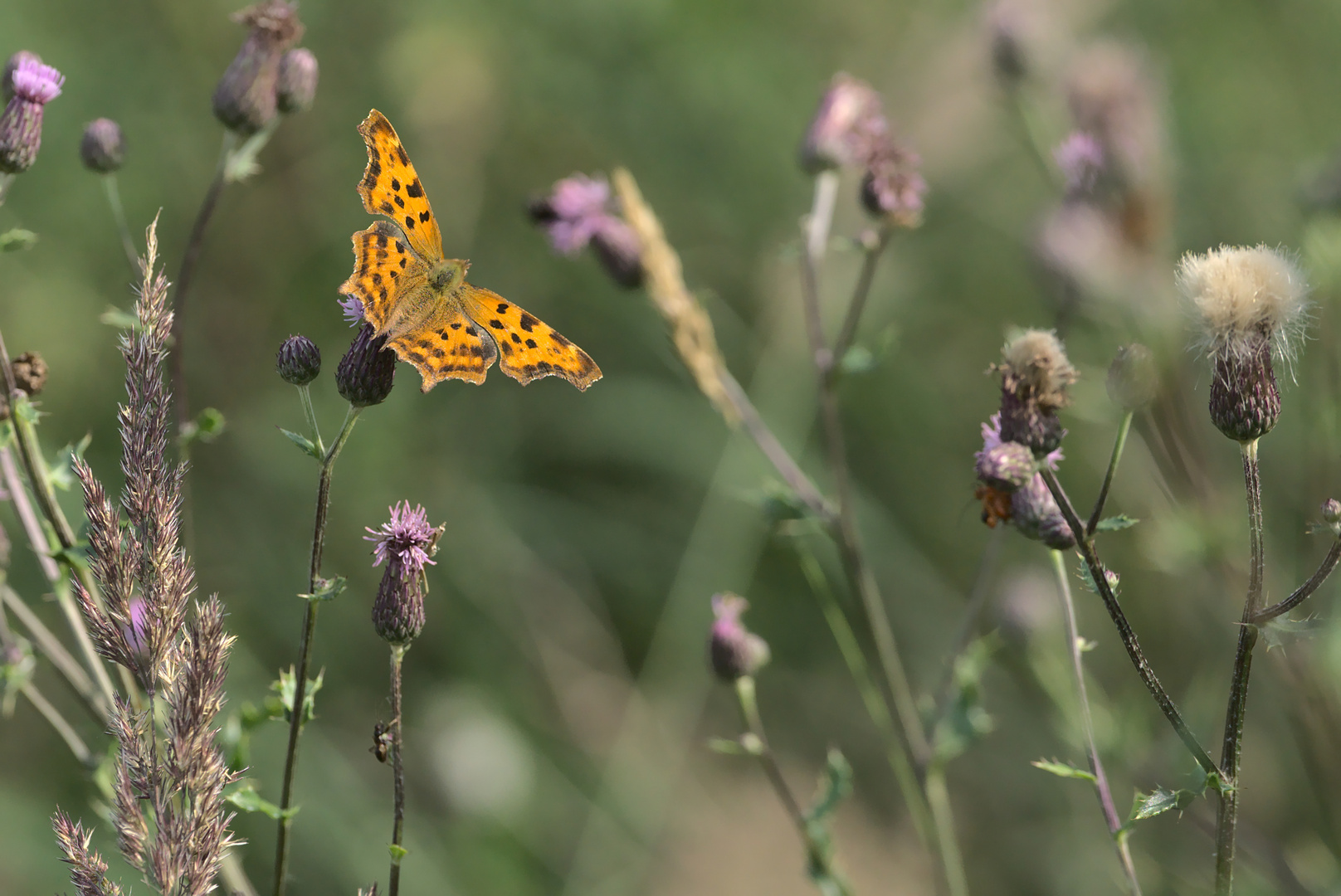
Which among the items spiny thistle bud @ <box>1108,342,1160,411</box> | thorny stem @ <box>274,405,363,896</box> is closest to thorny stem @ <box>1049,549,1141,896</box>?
spiny thistle bud @ <box>1108,342,1160,411</box>

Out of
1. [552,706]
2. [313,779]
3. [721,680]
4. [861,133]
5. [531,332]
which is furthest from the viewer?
[552,706]

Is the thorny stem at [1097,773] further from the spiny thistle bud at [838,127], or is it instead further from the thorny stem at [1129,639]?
the spiny thistle bud at [838,127]

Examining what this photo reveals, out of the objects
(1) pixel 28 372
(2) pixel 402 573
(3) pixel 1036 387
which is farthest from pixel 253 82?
(3) pixel 1036 387

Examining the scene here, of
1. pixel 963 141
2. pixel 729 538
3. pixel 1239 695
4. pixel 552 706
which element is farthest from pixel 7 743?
pixel 963 141

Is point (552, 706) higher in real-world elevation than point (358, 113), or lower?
lower

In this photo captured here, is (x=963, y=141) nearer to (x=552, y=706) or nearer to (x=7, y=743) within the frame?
(x=552, y=706)

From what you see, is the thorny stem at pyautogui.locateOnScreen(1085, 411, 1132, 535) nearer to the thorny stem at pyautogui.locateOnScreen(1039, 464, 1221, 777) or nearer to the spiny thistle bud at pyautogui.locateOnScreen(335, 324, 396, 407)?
the thorny stem at pyautogui.locateOnScreen(1039, 464, 1221, 777)
